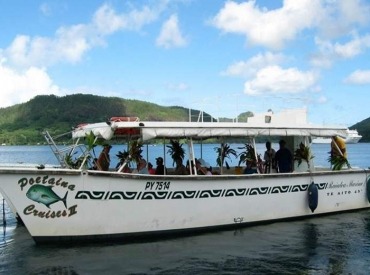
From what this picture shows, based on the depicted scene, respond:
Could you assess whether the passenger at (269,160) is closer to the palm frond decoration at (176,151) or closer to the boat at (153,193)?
the boat at (153,193)

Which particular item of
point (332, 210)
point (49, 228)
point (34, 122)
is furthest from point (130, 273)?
point (34, 122)

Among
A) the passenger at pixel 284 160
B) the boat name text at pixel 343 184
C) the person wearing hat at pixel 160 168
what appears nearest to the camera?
the person wearing hat at pixel 160 168

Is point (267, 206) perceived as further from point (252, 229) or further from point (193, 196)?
point (193, 196)

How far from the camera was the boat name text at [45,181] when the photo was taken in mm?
11461

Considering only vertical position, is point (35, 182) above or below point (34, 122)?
below

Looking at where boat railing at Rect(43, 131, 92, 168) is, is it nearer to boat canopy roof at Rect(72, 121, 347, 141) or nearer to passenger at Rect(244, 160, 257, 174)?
boat canopy roof at Rect(72, 121, 347, 141)

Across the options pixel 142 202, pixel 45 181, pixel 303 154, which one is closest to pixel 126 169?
pixel 142 202

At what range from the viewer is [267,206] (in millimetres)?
14312

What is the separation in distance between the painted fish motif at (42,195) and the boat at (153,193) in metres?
0.02

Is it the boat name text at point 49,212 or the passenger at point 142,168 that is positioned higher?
the passenger at point 142,168

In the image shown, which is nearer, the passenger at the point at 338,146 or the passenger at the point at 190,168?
the passenger at the point at 190,168

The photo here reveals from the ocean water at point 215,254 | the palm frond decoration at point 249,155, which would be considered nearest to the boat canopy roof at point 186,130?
the palm frond decoration at point 249,155

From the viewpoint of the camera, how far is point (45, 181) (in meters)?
11.5

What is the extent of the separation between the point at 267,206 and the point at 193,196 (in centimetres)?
274
